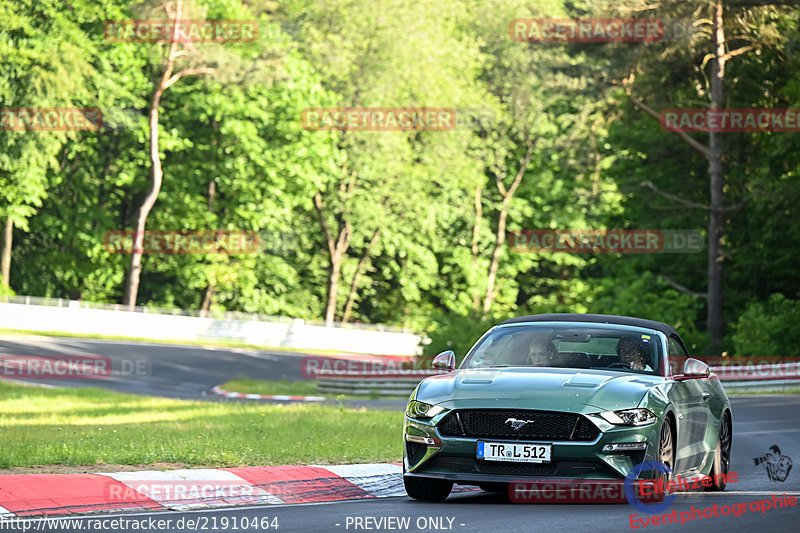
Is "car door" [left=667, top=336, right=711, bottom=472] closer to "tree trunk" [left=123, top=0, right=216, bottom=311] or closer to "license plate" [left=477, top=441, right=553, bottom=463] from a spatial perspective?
"license plate" [left=477, top=441, right=553, bottom=463]

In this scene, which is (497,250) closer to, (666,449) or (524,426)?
(666,449)

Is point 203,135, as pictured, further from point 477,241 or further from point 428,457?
point 428,457

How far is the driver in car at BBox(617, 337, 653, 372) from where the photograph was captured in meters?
10.7

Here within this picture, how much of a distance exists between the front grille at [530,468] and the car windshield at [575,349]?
1.42 m

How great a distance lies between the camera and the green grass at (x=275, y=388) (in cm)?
3431

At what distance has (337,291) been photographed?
6638cm

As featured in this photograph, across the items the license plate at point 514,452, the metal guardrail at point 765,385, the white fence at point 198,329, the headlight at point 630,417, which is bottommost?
the white fence at point 198,329

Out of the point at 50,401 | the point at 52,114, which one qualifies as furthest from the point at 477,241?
the point at 50,401

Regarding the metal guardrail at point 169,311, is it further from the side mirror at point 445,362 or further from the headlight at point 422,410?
the headlight at point 422,410

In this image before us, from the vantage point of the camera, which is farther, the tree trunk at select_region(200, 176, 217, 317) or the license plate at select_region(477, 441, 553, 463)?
the tree trunk at select_region(200, 176, 217, 317)

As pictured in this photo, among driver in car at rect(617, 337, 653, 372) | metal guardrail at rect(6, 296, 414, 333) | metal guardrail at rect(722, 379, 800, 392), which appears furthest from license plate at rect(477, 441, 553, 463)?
metal guardrail at rect(6, 296, 414, 333)

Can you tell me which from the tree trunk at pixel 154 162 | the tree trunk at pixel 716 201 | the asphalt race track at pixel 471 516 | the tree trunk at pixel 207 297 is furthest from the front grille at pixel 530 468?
the tree trunk at pixel 207 297

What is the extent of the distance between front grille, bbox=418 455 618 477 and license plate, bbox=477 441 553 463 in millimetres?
42

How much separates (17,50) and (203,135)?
401 inches
